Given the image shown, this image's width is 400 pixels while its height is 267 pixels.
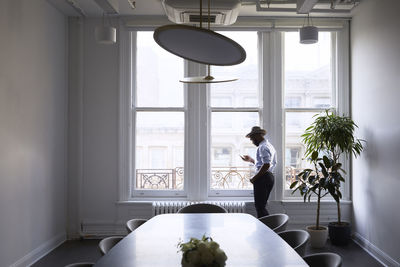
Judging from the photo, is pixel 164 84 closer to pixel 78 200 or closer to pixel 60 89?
pixel 60 89

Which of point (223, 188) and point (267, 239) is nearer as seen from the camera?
point (267, 239)

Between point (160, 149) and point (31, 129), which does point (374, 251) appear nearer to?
point (160, 149)

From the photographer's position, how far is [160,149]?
691cm

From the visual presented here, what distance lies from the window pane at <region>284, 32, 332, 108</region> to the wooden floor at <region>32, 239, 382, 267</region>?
7.46 feet

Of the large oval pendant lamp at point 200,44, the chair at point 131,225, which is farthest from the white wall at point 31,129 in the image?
the large oval pendant lamp at point 200,44

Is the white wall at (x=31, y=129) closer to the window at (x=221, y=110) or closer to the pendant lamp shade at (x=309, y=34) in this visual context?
the window at (x=221, y=110)

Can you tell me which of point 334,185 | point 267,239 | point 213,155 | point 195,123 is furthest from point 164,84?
point 267,239

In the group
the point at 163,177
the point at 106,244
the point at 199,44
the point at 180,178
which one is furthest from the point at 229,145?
the point at 199,44

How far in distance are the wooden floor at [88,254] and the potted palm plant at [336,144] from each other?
0.22 meters

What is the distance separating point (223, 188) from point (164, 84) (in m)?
1.95

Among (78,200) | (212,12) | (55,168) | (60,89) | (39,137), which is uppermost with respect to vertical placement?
(212,12)

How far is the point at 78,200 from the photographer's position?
6.67 metres

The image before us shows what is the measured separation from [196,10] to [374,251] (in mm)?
3898

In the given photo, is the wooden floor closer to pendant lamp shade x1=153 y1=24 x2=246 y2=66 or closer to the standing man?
the standing man
